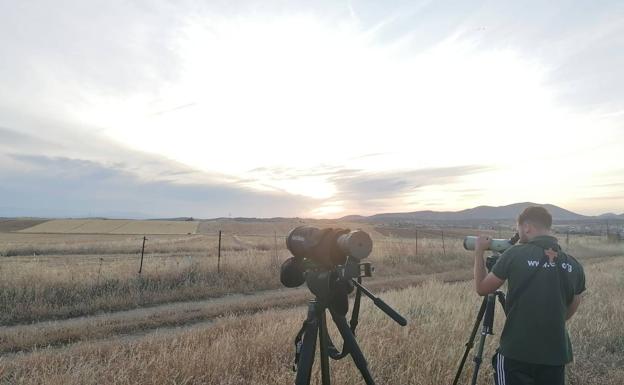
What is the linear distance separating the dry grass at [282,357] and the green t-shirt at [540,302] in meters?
1.55

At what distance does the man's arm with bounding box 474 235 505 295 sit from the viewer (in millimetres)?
3304

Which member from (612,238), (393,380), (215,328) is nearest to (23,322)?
(215,328)

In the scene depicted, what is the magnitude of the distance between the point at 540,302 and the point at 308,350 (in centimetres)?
175

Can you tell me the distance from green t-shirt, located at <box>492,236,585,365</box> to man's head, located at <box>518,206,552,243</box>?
57 mm

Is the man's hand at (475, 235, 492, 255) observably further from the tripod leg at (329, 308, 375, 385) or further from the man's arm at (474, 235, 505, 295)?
the tripod leg at (329, 308, 375, 385)

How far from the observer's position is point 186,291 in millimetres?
12258

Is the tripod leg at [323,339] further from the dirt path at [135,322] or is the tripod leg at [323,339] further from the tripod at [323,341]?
the dirt path at [135,322]

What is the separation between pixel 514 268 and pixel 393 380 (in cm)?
196

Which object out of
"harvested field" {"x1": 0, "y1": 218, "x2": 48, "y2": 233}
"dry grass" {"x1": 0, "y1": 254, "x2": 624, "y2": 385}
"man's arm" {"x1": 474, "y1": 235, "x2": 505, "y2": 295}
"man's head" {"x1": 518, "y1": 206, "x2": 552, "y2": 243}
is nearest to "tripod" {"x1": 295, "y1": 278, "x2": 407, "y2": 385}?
"man's arm" {"x1": 474, "y1": 235, "x2": 505, "y2": 295}

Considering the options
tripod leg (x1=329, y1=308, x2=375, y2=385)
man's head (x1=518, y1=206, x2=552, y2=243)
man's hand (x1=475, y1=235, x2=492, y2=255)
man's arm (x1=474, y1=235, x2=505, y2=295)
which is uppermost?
man's head (x1=518, y1=206, x2=552, y2=243)

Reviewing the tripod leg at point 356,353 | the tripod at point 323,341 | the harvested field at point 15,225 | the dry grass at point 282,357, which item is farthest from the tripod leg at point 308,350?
the harvested field at point 15,225

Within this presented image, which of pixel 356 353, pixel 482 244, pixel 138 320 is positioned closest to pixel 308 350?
pixel 356 353

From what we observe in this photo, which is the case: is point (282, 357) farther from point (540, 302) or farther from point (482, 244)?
point (540, 302)

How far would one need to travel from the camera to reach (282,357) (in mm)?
5105
